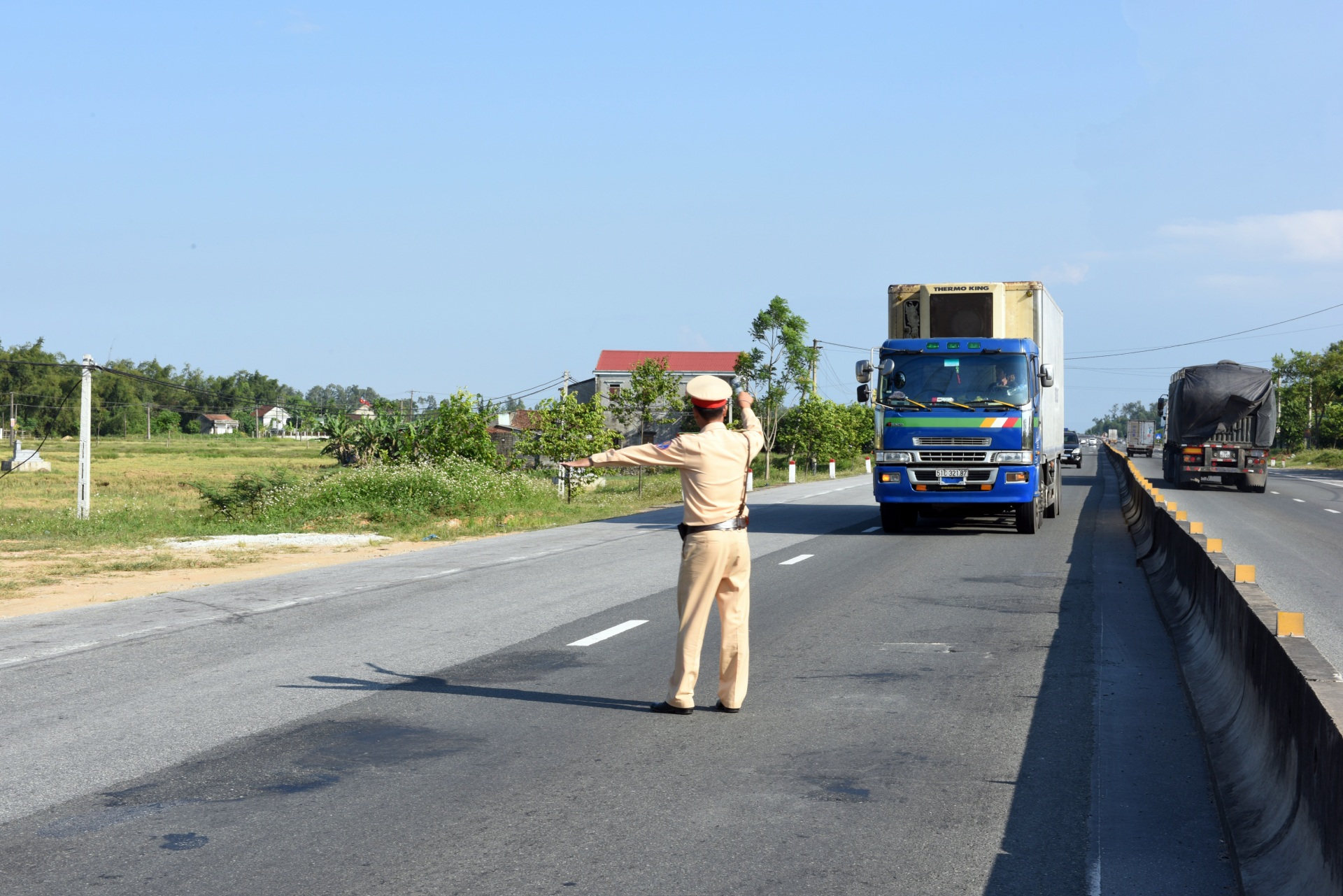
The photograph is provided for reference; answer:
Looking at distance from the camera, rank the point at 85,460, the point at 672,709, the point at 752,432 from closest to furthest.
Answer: the point at 672,709, the point at 752,432, the point at 85,460

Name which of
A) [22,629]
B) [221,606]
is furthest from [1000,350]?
[22,629]

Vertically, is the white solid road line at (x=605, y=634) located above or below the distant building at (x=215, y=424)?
below

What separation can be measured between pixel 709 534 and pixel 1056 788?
2254 millimetres

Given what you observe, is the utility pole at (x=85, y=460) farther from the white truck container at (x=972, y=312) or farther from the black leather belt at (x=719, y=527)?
the black leather belt at (x=719, y=527)

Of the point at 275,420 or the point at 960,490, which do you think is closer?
the point at 960,490

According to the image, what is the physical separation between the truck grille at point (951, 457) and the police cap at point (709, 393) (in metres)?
12.9

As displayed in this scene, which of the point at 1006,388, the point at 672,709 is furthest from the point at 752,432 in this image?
the point at 1006,388

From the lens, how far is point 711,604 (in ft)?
22.8

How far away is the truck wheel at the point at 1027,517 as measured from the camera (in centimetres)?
1991

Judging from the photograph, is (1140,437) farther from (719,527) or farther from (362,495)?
(719,527)

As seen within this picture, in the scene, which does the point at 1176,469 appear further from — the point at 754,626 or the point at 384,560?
the point at 754,626

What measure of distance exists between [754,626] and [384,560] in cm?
759

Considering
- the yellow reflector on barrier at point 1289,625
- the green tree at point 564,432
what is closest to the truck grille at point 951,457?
the yellow reflector on barrier at point 1289,625

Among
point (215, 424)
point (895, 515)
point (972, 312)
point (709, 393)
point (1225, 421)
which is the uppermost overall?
point (215, 424)
